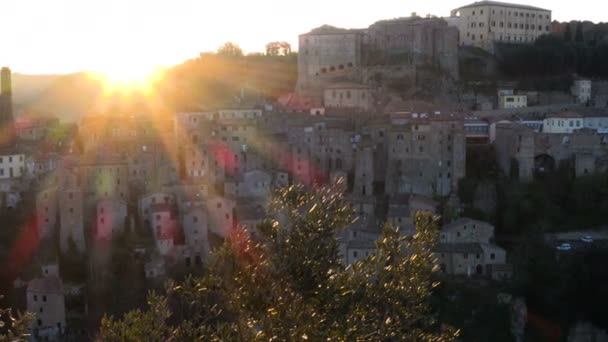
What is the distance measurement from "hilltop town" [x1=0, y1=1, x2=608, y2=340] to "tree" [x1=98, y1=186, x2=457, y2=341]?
11.3m

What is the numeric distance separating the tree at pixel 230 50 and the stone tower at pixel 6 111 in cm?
1496

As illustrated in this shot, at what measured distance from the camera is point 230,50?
49.3 m

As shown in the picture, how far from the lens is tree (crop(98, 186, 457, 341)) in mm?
5938

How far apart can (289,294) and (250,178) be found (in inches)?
735

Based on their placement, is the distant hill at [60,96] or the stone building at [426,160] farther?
the distant hill at [60,96]

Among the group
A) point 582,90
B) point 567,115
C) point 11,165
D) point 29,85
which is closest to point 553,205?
point 567,115

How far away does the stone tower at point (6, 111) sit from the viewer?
30266 millimetres

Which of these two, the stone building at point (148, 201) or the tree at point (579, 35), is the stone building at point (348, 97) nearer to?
the stone building at point (148, 201)

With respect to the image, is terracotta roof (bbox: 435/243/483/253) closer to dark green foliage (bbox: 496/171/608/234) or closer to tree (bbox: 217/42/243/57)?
dark green foliage (bbox: 496/171/608/234)

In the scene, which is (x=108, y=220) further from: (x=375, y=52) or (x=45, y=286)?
(x=375, y=52)

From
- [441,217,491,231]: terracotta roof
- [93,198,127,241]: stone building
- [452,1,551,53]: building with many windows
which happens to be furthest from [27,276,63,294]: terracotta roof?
[452,1,551,53]: building with many windows

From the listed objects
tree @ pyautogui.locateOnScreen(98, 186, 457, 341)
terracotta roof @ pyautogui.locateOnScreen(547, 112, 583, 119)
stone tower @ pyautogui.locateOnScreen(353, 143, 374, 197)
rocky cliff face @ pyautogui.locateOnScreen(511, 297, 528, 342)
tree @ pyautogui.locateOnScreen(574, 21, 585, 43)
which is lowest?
rocky cliff face @ pyautogui.locateOnScreen(511, 297, 528, 342)

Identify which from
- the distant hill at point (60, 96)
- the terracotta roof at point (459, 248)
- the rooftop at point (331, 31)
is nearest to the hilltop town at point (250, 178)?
the terracotta roof at point (459, 248)

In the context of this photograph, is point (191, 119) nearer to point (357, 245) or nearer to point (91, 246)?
point (91, 246)
